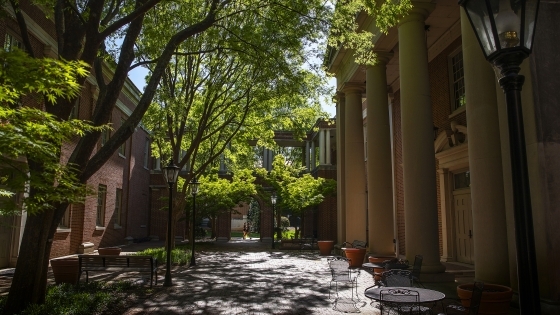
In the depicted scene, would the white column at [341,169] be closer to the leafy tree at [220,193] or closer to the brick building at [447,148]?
the brick building at [447,148]

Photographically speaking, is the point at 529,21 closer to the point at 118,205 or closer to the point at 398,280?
the point at 398,280

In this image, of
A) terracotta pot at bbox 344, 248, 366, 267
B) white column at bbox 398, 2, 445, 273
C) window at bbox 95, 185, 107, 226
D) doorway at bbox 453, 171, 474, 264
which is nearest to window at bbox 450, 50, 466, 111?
doorway at bbox 453, 171, 474, 264

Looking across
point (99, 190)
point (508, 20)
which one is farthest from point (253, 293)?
point (99, 190)

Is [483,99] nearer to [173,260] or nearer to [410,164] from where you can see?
[410,164]

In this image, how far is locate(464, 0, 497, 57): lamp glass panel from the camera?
143 inches

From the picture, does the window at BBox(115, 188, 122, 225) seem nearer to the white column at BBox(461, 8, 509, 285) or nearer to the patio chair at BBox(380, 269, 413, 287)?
the patio chair at BBox(380, 269, 413, 287)

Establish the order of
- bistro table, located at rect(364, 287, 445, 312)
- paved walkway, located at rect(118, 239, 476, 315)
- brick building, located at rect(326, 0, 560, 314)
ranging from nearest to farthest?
bistro table, located at rect(364, 287, 445, 312) < brick building, located at rect(326, 0, 560, 314) < paved walkway, located at rect(118, 239, 476, 315)

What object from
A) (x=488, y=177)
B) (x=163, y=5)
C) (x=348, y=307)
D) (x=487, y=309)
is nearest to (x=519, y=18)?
(x=487, y=309)

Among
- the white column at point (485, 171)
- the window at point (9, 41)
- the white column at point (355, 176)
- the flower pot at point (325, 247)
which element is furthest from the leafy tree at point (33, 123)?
the flower pot at point (325, 247)

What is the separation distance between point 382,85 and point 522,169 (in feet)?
42.3

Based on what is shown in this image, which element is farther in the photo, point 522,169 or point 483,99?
point 483,99

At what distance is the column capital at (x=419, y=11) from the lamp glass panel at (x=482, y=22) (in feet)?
30.0

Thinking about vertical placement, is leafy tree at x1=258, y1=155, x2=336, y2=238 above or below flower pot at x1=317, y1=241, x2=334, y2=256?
above

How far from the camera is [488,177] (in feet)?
29.3
